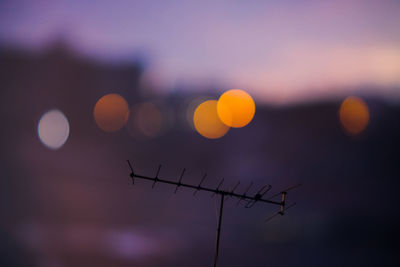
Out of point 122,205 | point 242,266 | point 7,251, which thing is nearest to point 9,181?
point 7,251

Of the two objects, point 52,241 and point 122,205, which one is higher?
point 122,205

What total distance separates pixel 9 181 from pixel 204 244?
5628mm

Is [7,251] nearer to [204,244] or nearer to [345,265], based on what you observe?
[204,244]

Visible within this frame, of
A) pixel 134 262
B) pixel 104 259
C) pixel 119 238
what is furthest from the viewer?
pixel 119 238

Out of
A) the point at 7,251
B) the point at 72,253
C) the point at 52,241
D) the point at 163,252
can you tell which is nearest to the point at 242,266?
the point at 163,252

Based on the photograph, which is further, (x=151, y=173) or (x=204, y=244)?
(x=204, y=244)

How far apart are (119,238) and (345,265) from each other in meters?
6.73

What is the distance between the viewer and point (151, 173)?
947 cm

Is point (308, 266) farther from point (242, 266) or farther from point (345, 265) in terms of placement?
point (242, 266)

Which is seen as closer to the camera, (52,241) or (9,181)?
(9,181)

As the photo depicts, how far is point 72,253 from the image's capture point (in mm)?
9758

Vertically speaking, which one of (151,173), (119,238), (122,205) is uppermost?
(151,173)

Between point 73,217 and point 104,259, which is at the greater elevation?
point 73,217

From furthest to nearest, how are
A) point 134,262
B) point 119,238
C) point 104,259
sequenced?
point 119,238, point 104,259, point 134,262
